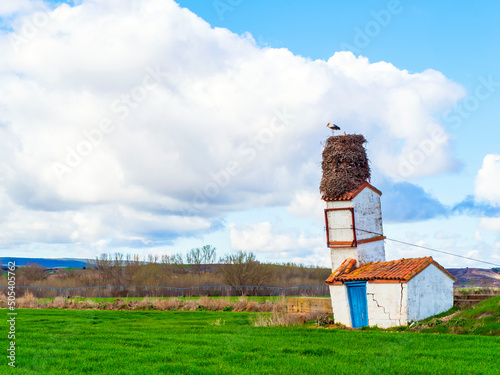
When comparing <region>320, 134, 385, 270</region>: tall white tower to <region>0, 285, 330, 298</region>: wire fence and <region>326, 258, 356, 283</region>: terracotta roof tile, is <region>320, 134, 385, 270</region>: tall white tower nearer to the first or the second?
<region>326, 258, 356, 283</region>: terracotta roof tile

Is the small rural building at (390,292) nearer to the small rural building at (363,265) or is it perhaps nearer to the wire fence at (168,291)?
the small rural building at (363,265)

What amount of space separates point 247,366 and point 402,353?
460 cm

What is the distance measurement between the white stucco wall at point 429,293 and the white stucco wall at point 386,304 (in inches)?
12.4

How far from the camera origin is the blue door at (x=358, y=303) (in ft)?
73.0

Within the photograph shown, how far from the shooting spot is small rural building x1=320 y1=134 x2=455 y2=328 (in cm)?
2117

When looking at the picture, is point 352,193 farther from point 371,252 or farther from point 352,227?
point 371,252

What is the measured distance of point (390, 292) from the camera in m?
21.2

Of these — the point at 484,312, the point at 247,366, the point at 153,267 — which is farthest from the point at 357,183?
the point at 153,267

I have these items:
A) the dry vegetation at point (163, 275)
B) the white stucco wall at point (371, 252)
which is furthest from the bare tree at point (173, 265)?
the white stucco wall at point (371, 252)

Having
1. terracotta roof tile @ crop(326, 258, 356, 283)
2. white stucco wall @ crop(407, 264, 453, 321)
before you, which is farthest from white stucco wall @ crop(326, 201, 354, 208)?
white stucco wall @ crop(407, 264, 453, 321)

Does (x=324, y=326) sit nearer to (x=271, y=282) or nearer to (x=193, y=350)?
(x=193, y=350)

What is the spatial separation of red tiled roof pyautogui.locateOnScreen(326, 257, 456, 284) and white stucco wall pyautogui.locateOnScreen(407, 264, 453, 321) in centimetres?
30

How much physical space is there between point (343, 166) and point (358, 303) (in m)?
6.88

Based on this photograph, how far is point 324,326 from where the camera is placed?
77.4ft
